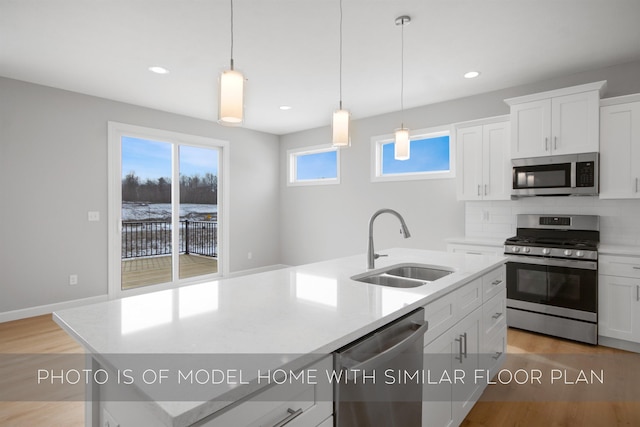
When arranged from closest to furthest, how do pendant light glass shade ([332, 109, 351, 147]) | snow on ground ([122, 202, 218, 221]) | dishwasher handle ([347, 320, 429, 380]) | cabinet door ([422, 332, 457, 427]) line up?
dishwasher handle ([347, 320, 429, 380])
cabinet door ([422, 332, 457, 427])
pendant light glass shade ([332, 109, 351, 147])
snow on ground ([122, 202, 218, 221])

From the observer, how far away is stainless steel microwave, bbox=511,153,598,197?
10.5 feet

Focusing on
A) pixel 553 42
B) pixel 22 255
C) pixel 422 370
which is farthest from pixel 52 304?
pixel 553 42

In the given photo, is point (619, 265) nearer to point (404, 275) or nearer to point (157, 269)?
point (404, 275)

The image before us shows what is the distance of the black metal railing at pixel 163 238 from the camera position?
482cm

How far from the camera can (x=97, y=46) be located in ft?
9.80

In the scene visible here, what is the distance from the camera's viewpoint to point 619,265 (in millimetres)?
2994

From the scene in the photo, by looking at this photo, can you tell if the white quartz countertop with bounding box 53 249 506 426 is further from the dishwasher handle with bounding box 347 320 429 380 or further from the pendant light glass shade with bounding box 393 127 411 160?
the pendant light glass shade with bounding box 393 127 411 160

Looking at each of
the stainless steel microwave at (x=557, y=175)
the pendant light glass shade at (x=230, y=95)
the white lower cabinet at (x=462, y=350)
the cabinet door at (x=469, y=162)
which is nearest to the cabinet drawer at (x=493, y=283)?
the white lower cabinet at (x=462, y=350)

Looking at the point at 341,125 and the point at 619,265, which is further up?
the point at 341,125

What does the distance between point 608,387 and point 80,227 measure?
5509 mm

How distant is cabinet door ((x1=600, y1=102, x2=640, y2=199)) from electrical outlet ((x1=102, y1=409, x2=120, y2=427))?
401 cm

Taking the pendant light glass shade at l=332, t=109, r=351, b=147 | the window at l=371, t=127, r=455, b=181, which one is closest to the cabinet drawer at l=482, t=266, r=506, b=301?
the pendant light glass shade at l=332, t=109, r=351, b=147

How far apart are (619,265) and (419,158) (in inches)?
103

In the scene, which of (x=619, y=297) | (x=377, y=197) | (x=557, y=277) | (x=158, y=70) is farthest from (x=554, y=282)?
(x=158, y=70)
